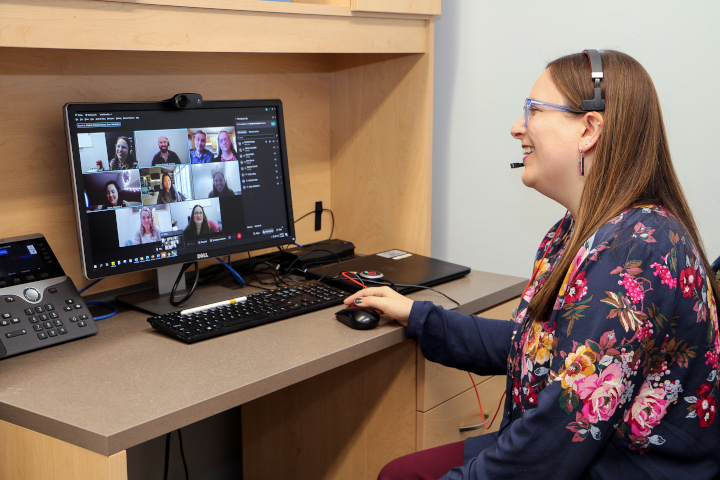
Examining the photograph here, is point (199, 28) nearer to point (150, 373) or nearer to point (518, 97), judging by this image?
point (150, 373)

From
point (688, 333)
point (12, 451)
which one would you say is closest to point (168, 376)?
point (12, 451)

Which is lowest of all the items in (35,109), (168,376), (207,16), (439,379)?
(439,379)

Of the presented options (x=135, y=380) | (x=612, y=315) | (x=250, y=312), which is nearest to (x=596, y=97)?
(x=612, y=315)

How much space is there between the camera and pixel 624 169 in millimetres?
1140

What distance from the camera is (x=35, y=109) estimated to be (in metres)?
1.50

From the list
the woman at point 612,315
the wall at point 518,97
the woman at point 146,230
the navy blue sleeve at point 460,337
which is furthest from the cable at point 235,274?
the wall at point 518,97

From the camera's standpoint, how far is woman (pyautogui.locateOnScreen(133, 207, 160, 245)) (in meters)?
1.50

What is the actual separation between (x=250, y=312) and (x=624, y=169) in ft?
2.44

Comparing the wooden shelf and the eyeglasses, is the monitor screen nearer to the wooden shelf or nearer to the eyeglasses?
the wooden shelf

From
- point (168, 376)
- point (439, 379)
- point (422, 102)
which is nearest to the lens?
point (168, 376)

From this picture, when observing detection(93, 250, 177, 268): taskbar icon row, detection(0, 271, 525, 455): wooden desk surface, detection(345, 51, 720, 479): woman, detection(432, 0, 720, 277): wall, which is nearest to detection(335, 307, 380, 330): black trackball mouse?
detection(0, 271, 525, 455): wooden desk surface

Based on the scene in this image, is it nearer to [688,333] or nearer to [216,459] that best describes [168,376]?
[688,333]

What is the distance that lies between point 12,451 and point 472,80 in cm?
162

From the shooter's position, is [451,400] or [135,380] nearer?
[135,380]
